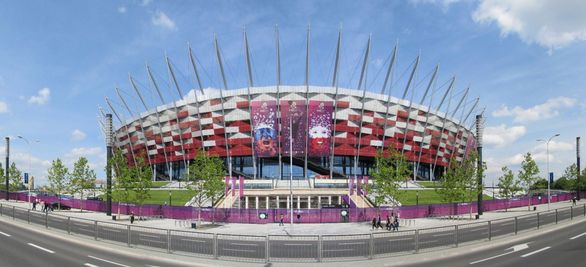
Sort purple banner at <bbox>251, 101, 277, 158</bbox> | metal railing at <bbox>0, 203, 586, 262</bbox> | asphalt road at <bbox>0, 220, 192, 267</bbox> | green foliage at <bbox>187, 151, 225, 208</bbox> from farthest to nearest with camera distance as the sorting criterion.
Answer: purple banner at <bbox>251, 101, 277, 158</bbox> → green foliage at <bbox>187, 151, 225, 208</bbox> → metal railing at <bbox>0, 203, 586, 262</bbox> → asphalt road at <bbox>0, 220, 192, 267</bbox>

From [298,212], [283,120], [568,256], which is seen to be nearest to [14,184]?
[283,120]

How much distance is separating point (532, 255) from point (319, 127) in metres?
69.0

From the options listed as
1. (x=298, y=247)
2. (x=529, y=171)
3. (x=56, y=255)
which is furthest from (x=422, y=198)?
(x=56, y=255)

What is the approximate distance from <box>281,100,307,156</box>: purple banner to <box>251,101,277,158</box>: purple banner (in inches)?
77.5

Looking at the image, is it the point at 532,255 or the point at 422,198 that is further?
the point at 422,198

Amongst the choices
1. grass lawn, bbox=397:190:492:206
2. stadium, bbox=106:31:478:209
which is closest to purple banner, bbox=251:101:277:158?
stadium, bbox=106:31:478:209

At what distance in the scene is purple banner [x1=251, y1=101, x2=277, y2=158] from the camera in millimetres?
86250

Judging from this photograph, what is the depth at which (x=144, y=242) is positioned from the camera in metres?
20.0

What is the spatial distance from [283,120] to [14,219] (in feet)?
182

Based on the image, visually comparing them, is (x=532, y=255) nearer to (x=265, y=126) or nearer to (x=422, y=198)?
(x=422, y=198)

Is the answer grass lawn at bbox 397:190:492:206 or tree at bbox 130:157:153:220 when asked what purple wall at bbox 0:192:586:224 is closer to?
tree at bbox 130:157:153:220

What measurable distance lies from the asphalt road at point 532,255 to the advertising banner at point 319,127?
208 feet

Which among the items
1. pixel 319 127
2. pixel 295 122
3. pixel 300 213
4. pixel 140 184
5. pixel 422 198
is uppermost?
pixel 295 122

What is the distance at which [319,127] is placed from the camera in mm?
86375
